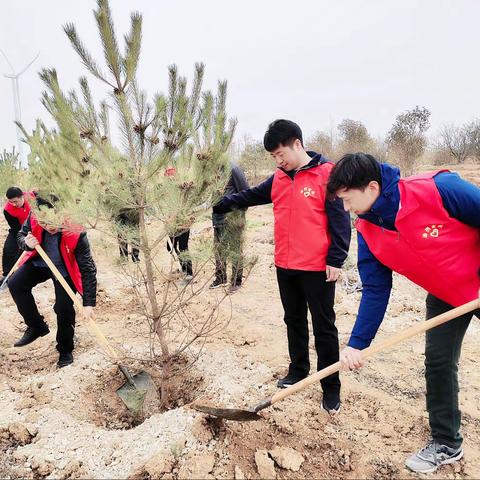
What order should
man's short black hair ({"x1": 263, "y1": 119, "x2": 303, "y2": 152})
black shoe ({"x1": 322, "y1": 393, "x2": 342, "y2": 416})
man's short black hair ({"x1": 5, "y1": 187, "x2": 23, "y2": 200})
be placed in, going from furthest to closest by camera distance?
1. man's short black hair ({"x1": 5, "y1": 187, "x2": 23, "y2": 200})
2. black shoe ({"x1": 322, "y1": 393, "x2": 342, "y2": 416})
3. man's short black hair ({"x1": 263, "y1": 119, "x2": 303, "y2": 152})

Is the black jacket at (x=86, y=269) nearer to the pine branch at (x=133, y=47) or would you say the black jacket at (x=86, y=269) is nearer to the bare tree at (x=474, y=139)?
the pine branch at (x=133, y=47)

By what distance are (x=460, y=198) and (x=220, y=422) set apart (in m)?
1.63

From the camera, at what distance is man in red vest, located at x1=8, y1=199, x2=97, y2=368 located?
9.43 feet

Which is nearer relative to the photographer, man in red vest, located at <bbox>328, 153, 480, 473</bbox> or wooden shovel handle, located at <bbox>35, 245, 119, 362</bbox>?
man in red vest, located at <bbox>328, 153, 480, 473</bbox>

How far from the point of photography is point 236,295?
4.77 meters

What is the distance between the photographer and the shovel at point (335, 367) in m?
1.69

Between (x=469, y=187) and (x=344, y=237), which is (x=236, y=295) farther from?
(x=469, y=187)

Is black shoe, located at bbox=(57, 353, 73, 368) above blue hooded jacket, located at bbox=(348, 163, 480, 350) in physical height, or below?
below

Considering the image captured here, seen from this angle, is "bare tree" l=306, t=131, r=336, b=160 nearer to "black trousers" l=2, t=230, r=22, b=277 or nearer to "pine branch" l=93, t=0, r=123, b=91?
"black trousers" l=2, t=230, r=22, b=277

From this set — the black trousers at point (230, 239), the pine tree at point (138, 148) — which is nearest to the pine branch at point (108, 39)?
the pine tree at point (138, 148)

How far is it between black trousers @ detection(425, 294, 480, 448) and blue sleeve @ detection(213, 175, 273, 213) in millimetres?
1100

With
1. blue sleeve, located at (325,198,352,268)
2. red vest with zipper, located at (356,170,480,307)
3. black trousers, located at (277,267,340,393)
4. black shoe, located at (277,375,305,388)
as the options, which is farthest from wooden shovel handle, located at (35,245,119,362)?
red vest with zipper, located at (356,170,480,307)

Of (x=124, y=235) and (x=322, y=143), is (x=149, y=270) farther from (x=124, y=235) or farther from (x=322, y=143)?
(x=322, y=143)

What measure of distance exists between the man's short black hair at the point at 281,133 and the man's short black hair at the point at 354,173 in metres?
0.56
